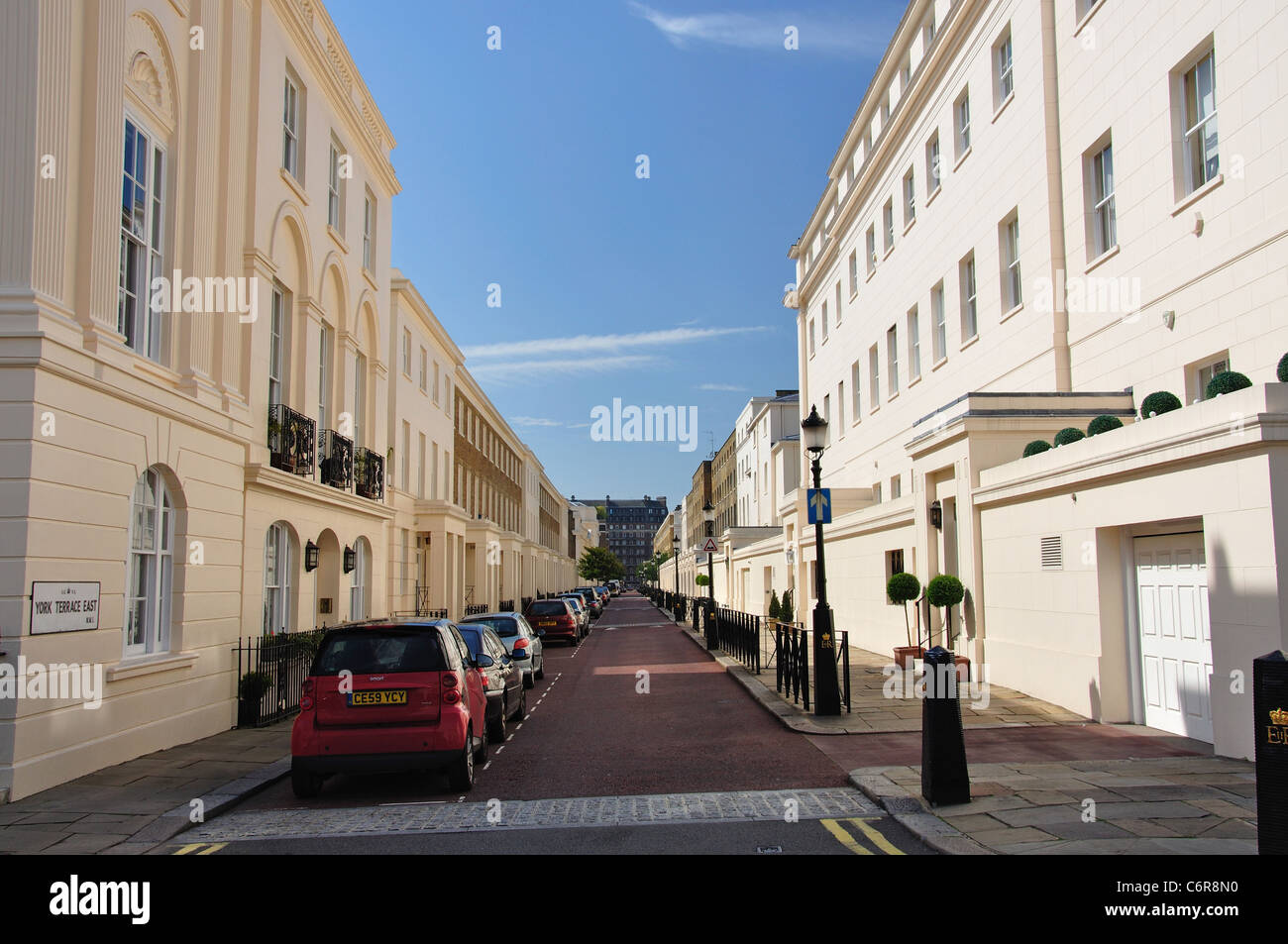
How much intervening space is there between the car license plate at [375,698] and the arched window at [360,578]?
488 inches

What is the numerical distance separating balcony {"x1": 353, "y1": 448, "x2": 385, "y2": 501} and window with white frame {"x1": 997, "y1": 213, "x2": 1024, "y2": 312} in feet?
45.8

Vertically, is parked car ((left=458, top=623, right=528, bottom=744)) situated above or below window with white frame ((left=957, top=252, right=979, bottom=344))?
below

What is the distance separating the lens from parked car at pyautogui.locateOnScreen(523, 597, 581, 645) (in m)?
30.8

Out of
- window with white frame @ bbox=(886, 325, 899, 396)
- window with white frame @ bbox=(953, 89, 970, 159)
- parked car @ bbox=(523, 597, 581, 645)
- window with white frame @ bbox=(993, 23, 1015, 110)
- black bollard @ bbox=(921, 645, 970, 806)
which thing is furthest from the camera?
parked car @ bbox=(523, 597, 581, 645)

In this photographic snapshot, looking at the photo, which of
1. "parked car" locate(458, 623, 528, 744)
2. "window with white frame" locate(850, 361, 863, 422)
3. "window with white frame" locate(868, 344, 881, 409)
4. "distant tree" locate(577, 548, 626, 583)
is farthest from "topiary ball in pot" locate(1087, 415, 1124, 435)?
"distant tree" locate(577, 548, 626, 583)

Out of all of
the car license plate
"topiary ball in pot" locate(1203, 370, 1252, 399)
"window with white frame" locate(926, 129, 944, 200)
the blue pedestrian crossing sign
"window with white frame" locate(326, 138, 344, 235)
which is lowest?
the car license plate

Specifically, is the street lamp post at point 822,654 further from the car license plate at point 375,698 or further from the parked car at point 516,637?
the car license plate at point 375,698

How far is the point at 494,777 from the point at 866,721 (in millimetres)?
5118

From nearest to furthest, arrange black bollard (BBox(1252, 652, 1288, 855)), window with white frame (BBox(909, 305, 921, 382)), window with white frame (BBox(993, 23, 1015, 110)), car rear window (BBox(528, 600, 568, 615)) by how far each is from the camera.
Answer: black bollard (BBox(1252, 652, 1288, 855)), window with white frame (BBox(993, 23, 1015, 110)), window with white frame (BBox(909, 305, 921, 382)), car rear window (BBox(528, 600, 568, 615))

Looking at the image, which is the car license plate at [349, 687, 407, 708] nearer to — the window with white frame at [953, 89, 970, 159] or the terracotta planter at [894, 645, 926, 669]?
the terracotta planter at [894, 645, 926, 669]

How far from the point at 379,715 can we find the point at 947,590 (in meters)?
9.78

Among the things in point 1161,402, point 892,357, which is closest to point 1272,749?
point 1161,402

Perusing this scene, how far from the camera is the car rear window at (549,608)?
3108 cm

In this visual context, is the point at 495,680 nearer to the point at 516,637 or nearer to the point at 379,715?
the point at 379,715
